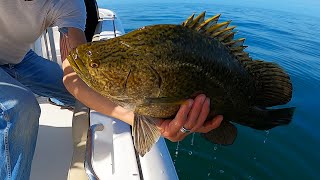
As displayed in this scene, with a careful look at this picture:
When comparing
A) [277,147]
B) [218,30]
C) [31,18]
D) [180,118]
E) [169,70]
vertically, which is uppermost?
[218,30]

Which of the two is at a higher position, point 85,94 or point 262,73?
point 262,73

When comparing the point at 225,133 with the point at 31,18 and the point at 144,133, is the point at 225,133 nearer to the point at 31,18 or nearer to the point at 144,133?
the point at 144,133

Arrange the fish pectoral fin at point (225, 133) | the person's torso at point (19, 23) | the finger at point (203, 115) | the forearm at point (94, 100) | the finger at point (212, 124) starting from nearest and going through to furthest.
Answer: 1. the finger at point (203, 115)
2. the finger at point (212, 124)
3. the fish pectoral fin at point (225, 133)
4. the forearm at point (94, 100)
5. the person's torso at point (19, 23)

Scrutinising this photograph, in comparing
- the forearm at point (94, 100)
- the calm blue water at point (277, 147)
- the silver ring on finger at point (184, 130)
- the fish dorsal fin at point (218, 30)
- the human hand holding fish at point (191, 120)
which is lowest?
the calm blue water at point (277, 147)

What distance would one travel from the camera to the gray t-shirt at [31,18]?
2.06m

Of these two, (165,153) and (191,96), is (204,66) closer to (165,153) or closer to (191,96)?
(191,96)

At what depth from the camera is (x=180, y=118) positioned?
1440 mm

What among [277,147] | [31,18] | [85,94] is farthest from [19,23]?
[277,147]

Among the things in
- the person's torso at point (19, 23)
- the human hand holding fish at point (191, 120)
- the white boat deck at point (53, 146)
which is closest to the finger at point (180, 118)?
the human hand holding fish at point (191, 120)

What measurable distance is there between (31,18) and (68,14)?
256mm

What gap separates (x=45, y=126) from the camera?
2.69m

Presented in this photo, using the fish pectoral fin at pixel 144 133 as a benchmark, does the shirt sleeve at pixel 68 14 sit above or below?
above

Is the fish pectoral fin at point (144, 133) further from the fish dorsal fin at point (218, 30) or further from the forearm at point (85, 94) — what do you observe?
the fish dorsal fin at point (218, 30)

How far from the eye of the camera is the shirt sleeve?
213 centimetres
